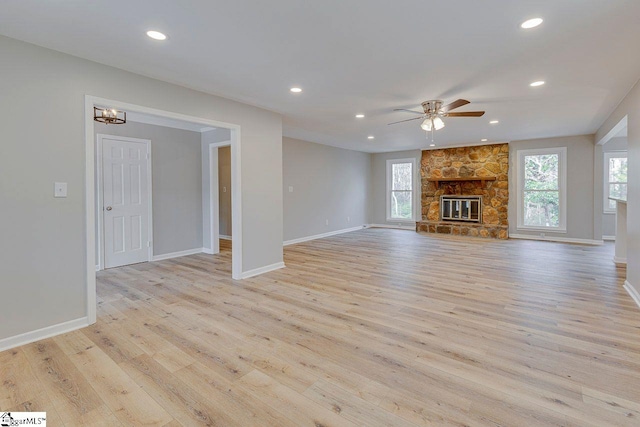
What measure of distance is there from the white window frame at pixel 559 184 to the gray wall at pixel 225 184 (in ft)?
23.6

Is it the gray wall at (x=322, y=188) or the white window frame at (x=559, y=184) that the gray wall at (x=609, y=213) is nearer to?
the white window frame at (x=559, y=184)

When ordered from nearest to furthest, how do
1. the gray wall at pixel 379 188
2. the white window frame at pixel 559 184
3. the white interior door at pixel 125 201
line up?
the white interior door at pixel 125 201, the white window frame at pixel 559 184, the gray wall at pixel 379 188

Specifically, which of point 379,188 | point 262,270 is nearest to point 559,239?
point 379,188

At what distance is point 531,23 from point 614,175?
731cm

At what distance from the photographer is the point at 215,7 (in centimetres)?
211

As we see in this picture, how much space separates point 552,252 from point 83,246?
7442 millimetres

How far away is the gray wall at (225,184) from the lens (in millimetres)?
7551

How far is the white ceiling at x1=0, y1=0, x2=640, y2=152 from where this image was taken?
2.12 m

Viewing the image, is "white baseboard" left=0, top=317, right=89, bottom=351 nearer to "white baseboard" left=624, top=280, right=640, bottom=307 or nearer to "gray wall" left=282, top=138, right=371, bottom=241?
"gray wall" left=282, top=138, right=371, bottom=241

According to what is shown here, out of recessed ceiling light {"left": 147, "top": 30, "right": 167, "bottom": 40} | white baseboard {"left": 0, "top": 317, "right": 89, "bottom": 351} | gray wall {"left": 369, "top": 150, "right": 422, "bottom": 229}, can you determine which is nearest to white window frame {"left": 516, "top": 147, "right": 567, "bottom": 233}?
gray wall {"left": 369, "top": 150, "right": 422, "bottom": 229}

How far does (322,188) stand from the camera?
329 inches

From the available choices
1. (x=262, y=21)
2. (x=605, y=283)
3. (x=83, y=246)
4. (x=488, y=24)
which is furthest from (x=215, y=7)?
(x=605, y=283)

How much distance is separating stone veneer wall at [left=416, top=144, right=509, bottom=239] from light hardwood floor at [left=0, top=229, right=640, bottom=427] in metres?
3.95

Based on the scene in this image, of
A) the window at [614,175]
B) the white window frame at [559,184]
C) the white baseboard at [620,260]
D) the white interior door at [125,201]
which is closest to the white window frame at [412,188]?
the white window frame at [559,184]
